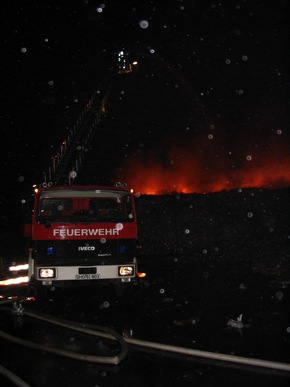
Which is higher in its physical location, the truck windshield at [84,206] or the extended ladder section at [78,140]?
the extended ladder section at [78,140]

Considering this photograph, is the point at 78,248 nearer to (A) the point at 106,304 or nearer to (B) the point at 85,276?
(B) the point at 85,276

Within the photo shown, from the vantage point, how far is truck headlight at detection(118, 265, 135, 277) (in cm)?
877

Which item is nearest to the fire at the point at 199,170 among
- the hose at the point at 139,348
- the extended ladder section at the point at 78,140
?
the extended ladder section at the point at 78,140

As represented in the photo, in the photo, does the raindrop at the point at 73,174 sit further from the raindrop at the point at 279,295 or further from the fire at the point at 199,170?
the raindrop at the point at 279,295

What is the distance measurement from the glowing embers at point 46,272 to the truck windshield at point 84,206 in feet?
3.08

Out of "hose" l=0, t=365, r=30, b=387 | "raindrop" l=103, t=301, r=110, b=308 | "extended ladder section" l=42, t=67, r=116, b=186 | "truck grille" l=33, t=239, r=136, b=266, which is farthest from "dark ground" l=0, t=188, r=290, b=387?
"extended ladder section" l=42, t=67, r=116, b=186

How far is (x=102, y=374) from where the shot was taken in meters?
4.83

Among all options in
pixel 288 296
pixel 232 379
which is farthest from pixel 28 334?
pixel 288 296

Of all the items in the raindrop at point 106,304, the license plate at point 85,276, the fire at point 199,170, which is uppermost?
the fire at point 199,170

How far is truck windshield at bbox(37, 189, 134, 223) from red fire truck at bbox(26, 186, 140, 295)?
20 mm

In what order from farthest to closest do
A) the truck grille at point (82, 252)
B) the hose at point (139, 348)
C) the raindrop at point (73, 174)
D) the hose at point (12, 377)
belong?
the raindrop at point (73, 174) < the truck grille at point (82, 252) < the hose at point (139, 348) < the hose at point (12, 377)

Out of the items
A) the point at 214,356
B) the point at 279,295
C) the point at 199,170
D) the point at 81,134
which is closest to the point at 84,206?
the point at 279,295

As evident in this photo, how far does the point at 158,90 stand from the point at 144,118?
4.52m

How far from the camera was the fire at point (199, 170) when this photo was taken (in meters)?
29.2
